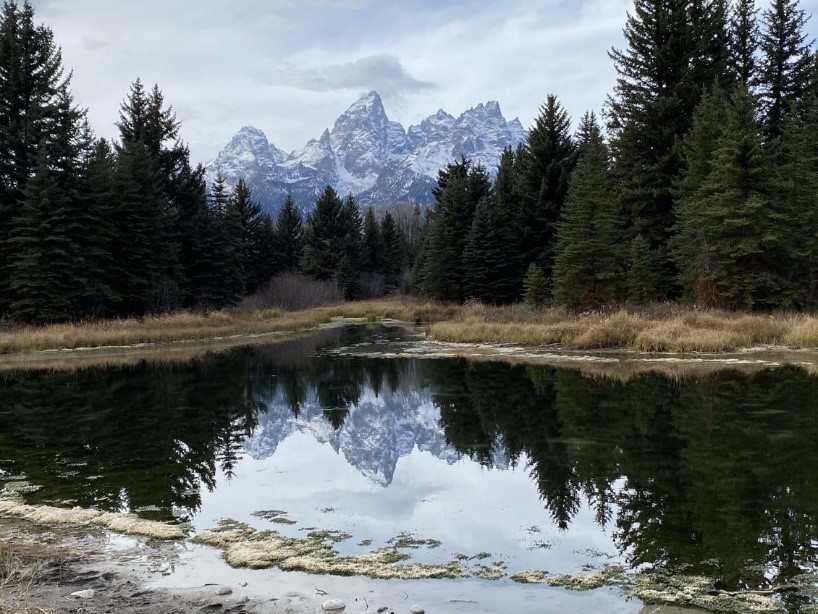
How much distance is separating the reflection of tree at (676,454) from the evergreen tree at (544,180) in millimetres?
27461

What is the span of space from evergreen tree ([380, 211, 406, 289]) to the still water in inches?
2532

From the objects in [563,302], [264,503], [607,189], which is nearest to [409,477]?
[264,503]

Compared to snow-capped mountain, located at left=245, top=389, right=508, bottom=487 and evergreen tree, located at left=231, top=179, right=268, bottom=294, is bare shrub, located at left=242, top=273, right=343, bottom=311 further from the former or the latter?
snow-capped mountain, located at left=245, top=389, right=508, bottom=487

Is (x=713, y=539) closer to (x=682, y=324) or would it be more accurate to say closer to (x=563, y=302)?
(x=682, y=324)

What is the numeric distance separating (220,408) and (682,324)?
1559 cm

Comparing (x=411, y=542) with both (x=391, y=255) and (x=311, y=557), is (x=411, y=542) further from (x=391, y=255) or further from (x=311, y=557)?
(x=391, y=255)

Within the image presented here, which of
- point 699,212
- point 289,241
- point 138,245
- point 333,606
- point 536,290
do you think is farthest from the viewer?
point 289,241

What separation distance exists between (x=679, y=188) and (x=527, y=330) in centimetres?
1149

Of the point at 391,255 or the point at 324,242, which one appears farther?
the point at 391,255

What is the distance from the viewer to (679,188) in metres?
32.2

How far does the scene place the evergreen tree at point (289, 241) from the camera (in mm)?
76500

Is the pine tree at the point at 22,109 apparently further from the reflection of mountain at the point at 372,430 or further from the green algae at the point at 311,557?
the green algae at the point at 311,557

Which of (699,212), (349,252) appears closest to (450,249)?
(699,212)

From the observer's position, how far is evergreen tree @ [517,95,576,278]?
44.8 meters
